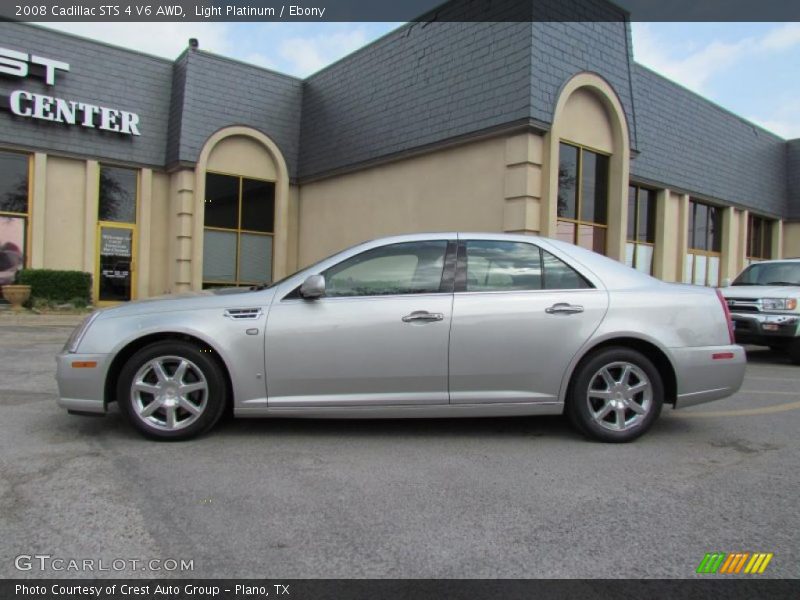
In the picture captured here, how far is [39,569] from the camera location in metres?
2.50

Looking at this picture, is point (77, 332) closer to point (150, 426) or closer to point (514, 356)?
point (150, 426)

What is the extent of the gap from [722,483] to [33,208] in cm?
1559

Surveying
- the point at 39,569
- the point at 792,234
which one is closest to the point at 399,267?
the point at 39,569

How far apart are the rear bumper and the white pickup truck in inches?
185

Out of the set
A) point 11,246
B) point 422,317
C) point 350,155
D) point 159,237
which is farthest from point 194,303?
point 159,237

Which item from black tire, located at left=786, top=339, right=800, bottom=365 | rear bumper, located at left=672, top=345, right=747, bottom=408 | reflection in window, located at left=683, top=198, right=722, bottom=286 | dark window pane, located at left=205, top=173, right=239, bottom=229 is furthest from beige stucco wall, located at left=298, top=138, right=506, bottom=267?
reflection in window, located at left=683, top=198, right=722, bottom=286

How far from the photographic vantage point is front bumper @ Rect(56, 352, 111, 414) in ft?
14.0

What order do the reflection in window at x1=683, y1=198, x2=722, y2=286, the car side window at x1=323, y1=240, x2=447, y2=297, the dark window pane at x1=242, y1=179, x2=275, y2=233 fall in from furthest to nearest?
the reflection in window at x1=683, y1=198, x2=722, y2=286 → the dark window pane at x1=242, y1=179, x2=275, y2=233 → the car side window at x1=323, y1=240, x2=447, y2=297

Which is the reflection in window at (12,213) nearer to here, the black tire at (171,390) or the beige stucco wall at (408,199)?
the beige stucco wall at (408,199)

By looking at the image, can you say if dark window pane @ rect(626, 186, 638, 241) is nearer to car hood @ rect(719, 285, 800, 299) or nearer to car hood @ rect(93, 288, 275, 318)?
car hood @ rect(719, 285, 800, 299)

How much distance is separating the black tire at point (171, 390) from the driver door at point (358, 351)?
0.43 metres

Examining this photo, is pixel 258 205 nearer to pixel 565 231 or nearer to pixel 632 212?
pixel 565 231

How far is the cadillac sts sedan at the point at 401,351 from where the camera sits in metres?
4.25
